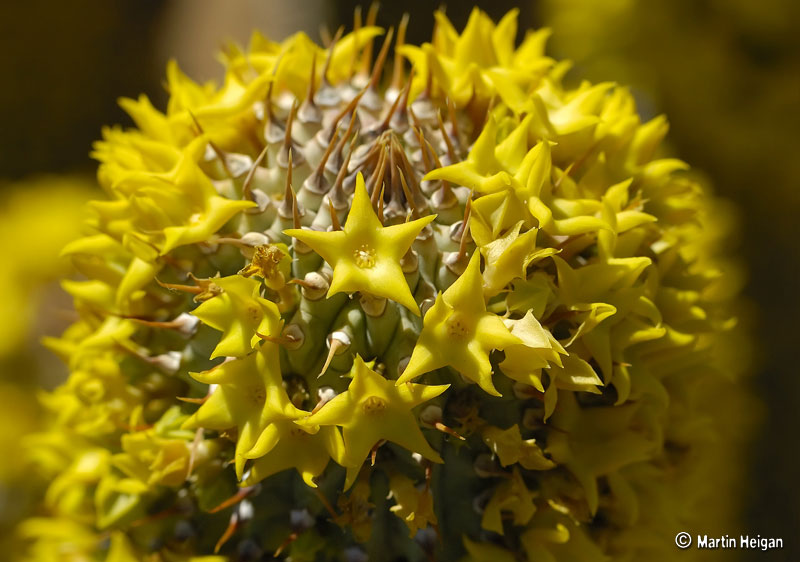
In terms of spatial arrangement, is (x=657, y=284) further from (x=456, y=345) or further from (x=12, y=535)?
(x=12, y=535)

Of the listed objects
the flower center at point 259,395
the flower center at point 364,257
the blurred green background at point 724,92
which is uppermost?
the flower center at point 364,257

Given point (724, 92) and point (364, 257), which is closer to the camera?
point (364, 257)

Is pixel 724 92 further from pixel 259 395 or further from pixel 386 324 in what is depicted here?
pixel 259 395

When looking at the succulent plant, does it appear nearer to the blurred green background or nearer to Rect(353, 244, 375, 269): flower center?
Rect(353, 244, 375, 269): flower center

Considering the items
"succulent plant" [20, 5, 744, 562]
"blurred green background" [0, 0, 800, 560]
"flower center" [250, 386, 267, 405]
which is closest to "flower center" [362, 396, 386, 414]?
"succulent plant" [20, 5, 744, 562]

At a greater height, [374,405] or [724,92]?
[374,405]

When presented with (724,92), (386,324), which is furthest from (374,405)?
(724,92)

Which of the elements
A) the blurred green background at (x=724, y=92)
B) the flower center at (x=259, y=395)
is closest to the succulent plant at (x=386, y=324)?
the flower center at (x=259, y=395)

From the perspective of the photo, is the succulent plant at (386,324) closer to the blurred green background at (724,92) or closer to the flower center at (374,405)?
the flower center at (374,405)
